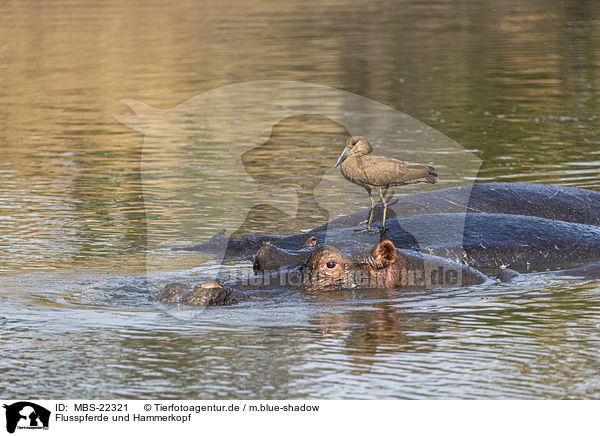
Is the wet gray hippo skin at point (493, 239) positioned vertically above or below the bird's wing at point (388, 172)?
below

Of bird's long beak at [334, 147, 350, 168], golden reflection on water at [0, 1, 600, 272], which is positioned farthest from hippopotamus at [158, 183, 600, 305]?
golden reflection on water at [0, 1, 600, 272]

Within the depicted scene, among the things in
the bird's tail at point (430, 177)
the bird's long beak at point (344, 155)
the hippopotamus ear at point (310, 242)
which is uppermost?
the bird's long beak at point (344, 155)

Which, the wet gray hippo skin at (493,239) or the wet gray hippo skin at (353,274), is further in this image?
the wet gray hippo skin at (493,239)

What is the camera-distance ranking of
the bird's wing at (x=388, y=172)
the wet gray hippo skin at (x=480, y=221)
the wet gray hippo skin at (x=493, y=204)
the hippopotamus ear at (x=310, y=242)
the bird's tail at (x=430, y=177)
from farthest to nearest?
the wet gray hippo skin at (x=493, y=204) < the wet gray hippo skin at (x=480, y=221) < the hippopotamus ear at (x=310, y=242) < the bird's tail at (x=430, y=177) < the bird's wing at (x=388, y=172)

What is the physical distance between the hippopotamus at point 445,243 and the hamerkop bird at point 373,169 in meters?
0.50

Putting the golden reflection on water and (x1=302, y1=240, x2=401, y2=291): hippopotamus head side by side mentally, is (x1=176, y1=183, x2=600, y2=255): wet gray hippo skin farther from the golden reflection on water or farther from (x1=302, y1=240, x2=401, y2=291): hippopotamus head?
(x1=302, y1=240, x2=401, y2=291): hippopotamus head

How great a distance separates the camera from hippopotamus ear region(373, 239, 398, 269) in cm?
905

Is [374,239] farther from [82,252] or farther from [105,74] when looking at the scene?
[105,74]

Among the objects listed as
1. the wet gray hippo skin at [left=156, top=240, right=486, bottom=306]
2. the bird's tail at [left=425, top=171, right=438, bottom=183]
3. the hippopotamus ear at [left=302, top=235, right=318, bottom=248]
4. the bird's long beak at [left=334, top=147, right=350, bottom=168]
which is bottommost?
the wet gray hippo skin at [left=156, top=240, right=486, bottom=306]
